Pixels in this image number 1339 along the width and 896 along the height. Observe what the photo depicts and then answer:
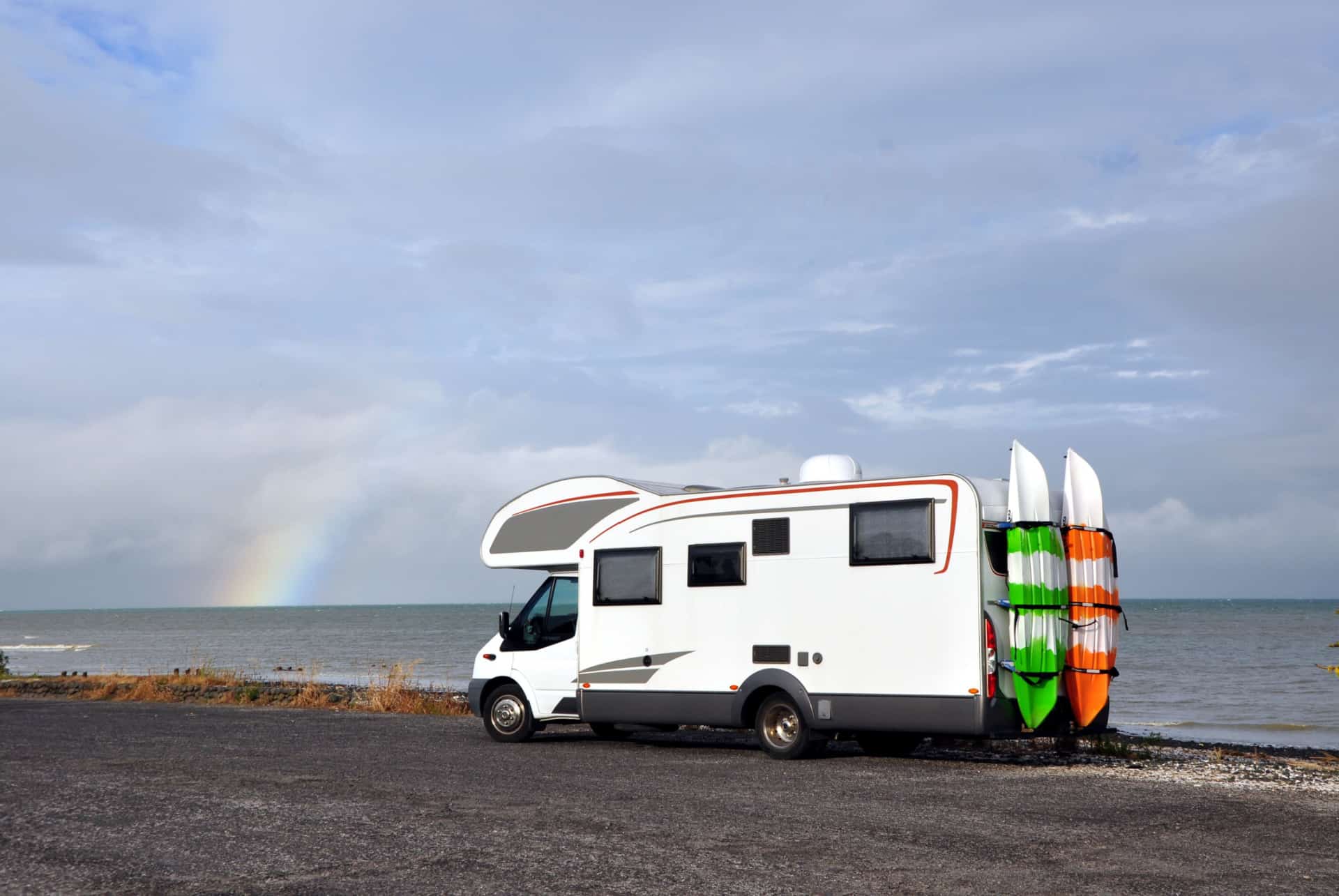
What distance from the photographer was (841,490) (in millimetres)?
13383

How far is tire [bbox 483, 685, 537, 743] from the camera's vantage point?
52.1 ft

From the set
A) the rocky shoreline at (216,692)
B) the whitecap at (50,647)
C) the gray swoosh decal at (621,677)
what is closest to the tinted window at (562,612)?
the gray swoosh decal at (621,677)

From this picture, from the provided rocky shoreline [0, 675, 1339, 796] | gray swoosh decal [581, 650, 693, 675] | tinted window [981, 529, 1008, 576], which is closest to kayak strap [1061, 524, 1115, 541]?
tinted window [981, 529, 1008, 576]

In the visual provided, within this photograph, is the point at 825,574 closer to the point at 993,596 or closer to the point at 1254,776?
the point at 993,596

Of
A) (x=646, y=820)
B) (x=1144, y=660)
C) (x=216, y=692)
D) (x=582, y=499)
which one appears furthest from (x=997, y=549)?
(x=1144, y=660)

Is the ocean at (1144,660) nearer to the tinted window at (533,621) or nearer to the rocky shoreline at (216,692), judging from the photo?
the rocky shoreline at (216,692)

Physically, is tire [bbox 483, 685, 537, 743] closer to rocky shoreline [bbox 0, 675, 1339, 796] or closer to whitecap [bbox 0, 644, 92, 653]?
rocky shoreline [bbox 0, 675, 1339, 796]

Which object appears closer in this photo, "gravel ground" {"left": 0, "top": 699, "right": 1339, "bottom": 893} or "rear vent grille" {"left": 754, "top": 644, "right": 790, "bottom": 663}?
"gravel ground" {"left": 0, "top": 699, "right": 1339, "bottom": 893}

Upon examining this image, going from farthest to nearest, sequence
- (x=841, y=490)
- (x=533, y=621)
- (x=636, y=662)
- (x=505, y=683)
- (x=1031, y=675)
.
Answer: (x=505, y=683) < (x=533, y=621) < (x=636, y=662) < (x=841, y=490) < (x=1031, y=675)

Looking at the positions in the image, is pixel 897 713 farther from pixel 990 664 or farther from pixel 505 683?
pixel 505 683

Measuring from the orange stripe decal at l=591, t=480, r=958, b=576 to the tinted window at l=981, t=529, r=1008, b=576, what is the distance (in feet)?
1.11

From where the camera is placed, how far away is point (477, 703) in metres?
16.2

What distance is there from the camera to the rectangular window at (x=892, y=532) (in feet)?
41.8

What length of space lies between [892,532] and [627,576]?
345cm
